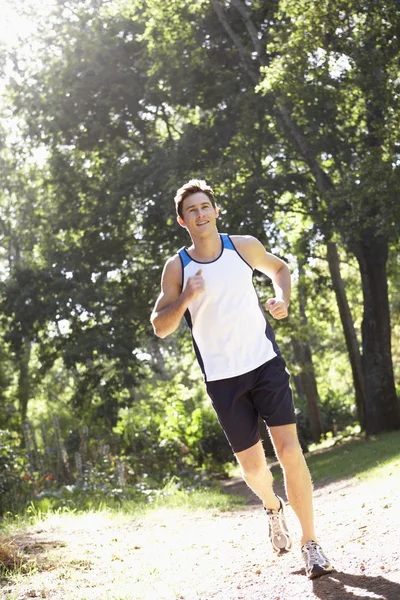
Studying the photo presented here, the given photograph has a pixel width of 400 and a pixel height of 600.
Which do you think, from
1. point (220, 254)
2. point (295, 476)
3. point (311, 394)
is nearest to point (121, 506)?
point (295, 476)

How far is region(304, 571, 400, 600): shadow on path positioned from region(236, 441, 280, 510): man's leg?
2.49ft

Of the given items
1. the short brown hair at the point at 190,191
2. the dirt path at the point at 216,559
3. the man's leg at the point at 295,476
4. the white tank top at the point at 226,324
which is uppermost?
the short brown hair at the point at 190,191

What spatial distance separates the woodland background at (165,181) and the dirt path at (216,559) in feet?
19.7

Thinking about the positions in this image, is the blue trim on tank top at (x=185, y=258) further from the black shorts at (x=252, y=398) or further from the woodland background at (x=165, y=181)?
the woodland background at (x=165, y=181)

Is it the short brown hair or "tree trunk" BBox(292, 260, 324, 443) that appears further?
"tree trunk" BBox(292, 260, 324, 443)

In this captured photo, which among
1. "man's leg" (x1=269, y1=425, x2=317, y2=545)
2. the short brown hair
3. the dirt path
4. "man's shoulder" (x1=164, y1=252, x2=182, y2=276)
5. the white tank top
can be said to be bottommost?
the dirt path

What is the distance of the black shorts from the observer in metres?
4.98

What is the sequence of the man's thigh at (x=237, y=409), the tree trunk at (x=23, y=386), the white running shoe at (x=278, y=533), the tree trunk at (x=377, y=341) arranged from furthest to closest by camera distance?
1. the tree trunk at (x=23, y=386)
2. the tree trunk at (x=377, y=341)
3. the white running shoe at (x=278, y=533)
4. the man's thigh at (x=237, y=409)

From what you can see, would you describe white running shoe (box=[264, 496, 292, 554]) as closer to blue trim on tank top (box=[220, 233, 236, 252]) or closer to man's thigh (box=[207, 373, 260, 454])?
man's thigh (box=[207, 373, 260, 454])

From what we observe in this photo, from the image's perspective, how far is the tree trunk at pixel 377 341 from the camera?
19875 mm

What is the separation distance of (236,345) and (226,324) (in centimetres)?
13

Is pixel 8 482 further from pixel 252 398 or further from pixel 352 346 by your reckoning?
pixel 352 346

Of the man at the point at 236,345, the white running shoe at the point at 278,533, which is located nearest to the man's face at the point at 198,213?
the man at the point at 236,345

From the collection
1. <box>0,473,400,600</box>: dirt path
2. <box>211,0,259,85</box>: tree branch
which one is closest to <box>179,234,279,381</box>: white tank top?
<box>0,473,400,600</box>: dirt path
